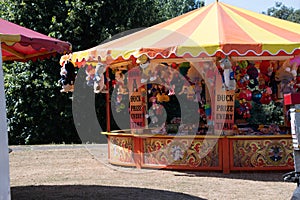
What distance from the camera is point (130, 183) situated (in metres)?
9.77

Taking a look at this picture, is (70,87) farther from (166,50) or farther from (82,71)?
(82,71)

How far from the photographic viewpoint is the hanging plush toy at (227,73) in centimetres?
1020

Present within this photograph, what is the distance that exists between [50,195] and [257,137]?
14.4 ft

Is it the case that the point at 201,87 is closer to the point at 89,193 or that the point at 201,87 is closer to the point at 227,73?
the point at 227,73

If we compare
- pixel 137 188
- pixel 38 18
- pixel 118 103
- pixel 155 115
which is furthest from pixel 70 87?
pixel 38 18

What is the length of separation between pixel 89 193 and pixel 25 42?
2.94 m

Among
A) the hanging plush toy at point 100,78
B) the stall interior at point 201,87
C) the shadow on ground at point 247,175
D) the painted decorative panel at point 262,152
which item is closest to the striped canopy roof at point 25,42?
the hanging plush toy at point 100,78

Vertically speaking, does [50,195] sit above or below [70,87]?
below

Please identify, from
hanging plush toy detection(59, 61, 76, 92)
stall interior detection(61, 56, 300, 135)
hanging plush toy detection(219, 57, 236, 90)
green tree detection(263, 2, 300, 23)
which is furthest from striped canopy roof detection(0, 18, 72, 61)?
green tree detection(263, 2, 300, 23)

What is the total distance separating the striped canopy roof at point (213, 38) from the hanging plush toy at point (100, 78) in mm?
235

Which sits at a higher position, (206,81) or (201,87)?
(206,81)

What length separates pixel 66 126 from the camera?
66.3 feet

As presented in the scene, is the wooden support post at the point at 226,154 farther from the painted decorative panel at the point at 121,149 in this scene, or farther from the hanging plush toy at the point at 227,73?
the painted decorative panel at the point at 121,149

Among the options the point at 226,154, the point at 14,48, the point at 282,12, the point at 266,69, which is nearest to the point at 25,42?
the point at 14,48
